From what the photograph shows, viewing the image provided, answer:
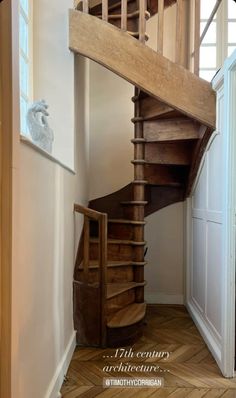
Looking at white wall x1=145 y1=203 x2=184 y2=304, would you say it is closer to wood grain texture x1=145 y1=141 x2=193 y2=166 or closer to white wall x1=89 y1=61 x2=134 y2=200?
white wall x1=89 y1=61 x2=134 y2=200

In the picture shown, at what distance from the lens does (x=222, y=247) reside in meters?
2.05

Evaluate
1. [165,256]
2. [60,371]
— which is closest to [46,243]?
[60,371]

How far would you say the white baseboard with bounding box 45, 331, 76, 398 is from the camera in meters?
1.64

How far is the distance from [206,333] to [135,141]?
1627mm

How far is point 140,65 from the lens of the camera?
225 cm

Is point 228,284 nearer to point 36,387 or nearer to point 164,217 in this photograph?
point 36,387

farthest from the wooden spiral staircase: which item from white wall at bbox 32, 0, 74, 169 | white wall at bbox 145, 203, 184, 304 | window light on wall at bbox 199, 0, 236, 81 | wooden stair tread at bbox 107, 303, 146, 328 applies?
window light on wall at bbox 199, 0, 236, 81

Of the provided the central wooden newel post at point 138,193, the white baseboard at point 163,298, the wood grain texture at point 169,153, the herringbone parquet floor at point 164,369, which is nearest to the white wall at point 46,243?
the herringbone parquet floor at point 164,369

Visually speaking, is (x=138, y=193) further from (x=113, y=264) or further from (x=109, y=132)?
(x=109, y=132)

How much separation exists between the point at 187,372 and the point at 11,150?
176cm

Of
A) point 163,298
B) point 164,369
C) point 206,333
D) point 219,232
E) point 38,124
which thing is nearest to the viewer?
point 38,124

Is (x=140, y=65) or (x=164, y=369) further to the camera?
(x=140, y=65)

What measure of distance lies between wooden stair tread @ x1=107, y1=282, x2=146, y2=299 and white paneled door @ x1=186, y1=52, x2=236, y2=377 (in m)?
0.58

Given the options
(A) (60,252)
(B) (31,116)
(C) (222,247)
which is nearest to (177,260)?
(C) (222,247)
